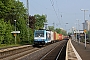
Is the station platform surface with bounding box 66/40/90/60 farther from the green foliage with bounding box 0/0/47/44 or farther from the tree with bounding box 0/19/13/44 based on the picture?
the green foliage with bounding box 0/0/47/44

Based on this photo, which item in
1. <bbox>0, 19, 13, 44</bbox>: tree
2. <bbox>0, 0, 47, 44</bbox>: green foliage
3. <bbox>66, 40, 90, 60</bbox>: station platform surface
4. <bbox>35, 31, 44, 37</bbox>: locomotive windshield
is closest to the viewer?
<bbox>66, 40, 90, 60</bbox>: station platform surface

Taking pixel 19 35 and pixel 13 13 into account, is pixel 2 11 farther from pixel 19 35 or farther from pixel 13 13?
pixel 13 13

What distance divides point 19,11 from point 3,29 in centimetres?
4864

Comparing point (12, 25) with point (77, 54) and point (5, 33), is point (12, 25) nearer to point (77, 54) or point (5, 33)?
point (5, 33)

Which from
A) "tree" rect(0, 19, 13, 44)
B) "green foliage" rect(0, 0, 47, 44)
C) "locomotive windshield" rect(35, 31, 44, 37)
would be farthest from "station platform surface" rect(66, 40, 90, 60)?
"green foliage" rect(0, 0, 47, 44)

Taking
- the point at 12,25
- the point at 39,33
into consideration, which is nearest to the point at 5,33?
the point at 39,33

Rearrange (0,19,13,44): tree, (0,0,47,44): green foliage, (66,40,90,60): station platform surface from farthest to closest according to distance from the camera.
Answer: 1. (0,0,47,44): green foliage
2. (0,19,13,44): tree
3. (66,40,90,60): station platform surface

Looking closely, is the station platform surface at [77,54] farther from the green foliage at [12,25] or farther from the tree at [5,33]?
the green foliage at [12,25]

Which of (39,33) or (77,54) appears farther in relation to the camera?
(39,33)

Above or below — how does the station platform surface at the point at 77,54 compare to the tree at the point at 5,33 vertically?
below

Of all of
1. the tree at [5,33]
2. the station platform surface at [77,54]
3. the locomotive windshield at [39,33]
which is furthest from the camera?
the tree at [5,33]

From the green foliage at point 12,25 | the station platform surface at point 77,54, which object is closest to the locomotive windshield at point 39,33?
the station platform surface at point 77,54

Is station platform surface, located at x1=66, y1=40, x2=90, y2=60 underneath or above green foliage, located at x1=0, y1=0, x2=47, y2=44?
underneath

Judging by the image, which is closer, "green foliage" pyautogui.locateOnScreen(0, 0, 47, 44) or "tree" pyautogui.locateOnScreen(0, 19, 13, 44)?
"tree" pyautogui.locateOnScreen(0, 19, 13, 44)
